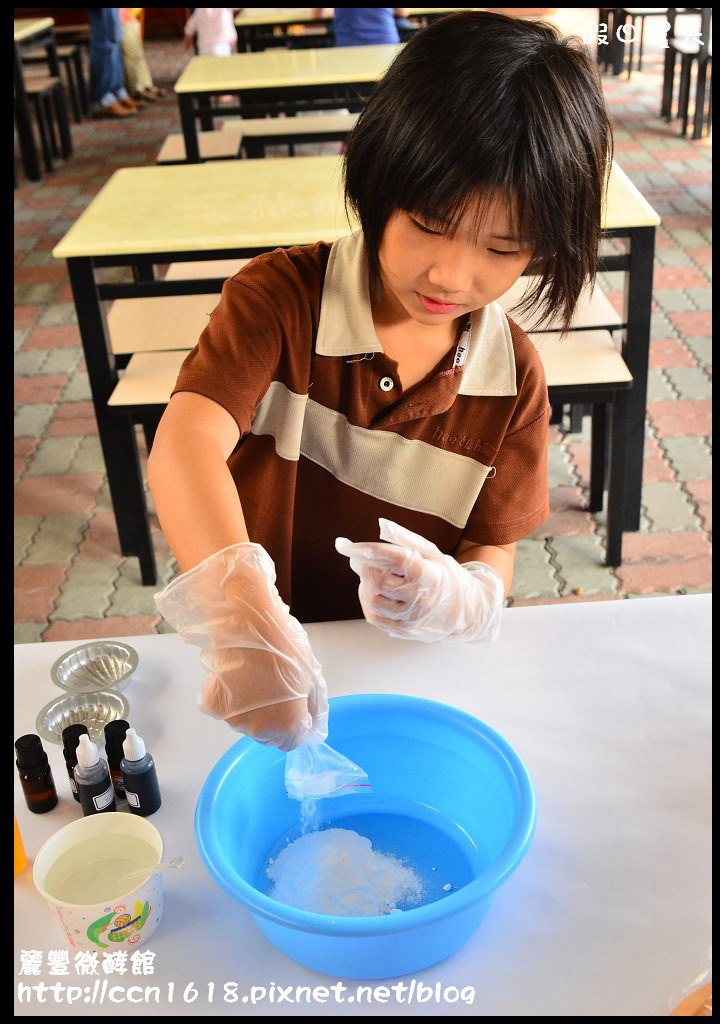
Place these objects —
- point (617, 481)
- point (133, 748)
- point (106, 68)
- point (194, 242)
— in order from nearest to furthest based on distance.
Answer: point (133, 748) → point (194, 242) → point (617, 481) → point (106, 68)

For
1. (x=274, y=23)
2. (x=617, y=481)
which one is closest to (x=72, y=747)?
(x=617, y=481)

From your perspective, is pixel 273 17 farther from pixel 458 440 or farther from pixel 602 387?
pixel 458 440

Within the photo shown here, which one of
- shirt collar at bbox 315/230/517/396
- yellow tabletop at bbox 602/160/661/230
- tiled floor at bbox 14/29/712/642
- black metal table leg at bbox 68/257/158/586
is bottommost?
tiled floor at bbox 14/29/712/642

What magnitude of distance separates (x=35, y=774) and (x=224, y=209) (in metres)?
1.76

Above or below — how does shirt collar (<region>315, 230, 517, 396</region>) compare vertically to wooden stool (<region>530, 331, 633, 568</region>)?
above

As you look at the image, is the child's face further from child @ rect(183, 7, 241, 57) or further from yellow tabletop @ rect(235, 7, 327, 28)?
child @ rect(183, 7, 241, 57)

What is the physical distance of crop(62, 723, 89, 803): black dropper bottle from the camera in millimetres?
979

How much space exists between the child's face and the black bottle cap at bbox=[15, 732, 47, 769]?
60 cm

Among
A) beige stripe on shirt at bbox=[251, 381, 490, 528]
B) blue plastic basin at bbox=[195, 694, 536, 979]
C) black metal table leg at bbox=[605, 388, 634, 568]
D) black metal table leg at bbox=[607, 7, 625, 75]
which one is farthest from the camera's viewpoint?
black metal table leg at bbox=[607, 7, 625, 75]

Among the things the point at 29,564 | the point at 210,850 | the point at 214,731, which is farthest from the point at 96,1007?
the point at 29,564

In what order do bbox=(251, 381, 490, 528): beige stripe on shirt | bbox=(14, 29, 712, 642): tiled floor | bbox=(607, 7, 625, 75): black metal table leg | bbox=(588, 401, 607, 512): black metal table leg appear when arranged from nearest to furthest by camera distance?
bbox=(251, 381, 490, 528): beige stripe on shirt
bbox=(14, 29, 712, 642): tiled floor
bbox=(588, 401, 607, 512): black metal table leg
bbox=(607, 7, 625, 75): black metal table leg

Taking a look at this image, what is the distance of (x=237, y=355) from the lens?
111 centimetres

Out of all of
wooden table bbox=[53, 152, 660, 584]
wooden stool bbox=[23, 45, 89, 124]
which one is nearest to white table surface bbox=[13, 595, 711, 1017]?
wooden table bbox=[53, 152, 660, 584]

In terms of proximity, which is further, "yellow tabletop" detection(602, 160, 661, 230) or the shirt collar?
"yellow tabletop" detection(602, 160, 661, 230)
